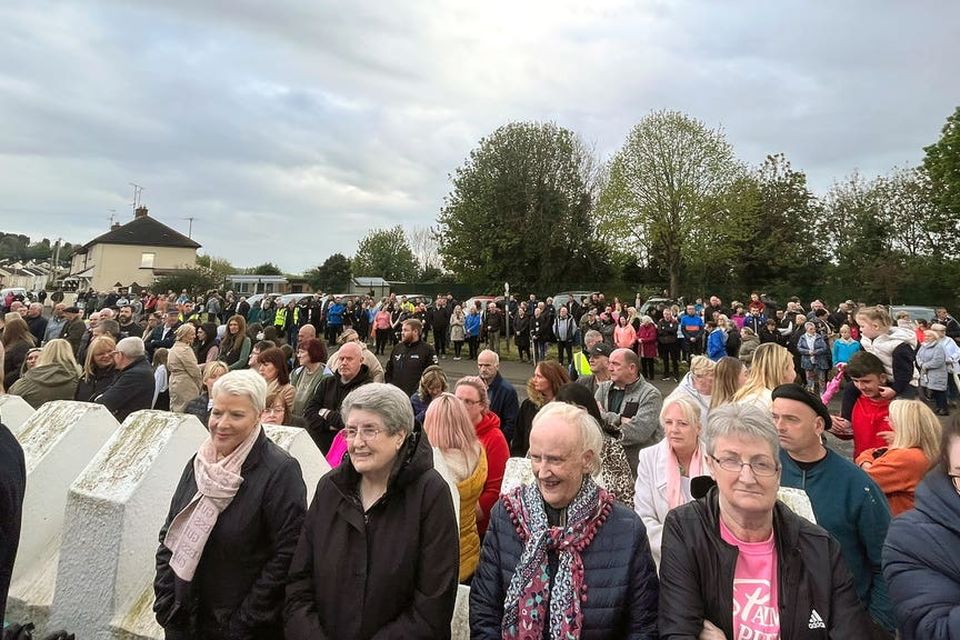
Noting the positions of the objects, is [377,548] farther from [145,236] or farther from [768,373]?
[145,236]

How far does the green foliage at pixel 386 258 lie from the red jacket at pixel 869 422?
195ft

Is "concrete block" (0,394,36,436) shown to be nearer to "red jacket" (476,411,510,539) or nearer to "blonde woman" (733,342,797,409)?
"red jacket" (476,411,510,539)

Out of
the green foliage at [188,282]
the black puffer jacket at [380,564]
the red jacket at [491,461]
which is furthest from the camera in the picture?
the green foliage at [188,282]

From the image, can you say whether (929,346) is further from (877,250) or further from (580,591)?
(877,250)

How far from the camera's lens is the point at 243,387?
2.54 meters

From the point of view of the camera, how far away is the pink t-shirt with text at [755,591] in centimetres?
189

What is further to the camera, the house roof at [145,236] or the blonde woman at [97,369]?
the house roof at [145,236]

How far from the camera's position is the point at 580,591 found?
200 cm

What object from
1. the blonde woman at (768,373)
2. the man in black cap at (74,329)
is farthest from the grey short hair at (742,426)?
the man in black cap at (74,329)

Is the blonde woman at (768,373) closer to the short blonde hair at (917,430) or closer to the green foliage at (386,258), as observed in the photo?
the short blonde hair at (917,430)

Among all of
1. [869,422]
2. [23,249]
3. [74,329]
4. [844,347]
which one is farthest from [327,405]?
[23,249]

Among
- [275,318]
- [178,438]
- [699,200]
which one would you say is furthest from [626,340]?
[699,200]

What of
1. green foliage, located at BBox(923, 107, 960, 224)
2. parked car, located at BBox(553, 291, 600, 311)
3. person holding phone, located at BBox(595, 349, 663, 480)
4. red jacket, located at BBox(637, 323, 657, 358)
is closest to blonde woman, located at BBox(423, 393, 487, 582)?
person holding phone, located at BBox(595, 349, 663, 480)

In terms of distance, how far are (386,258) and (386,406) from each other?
2573 inches
